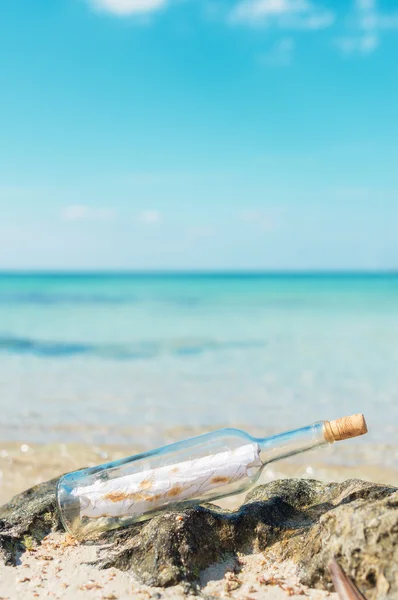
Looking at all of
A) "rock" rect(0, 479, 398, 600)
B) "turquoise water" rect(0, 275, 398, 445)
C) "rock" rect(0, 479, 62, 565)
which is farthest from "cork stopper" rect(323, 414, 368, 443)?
"turquoise water" rect(0, 275, 398, 445)

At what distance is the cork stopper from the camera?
8.55 ft

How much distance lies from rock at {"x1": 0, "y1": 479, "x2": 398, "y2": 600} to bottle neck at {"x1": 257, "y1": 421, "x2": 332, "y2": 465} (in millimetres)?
279

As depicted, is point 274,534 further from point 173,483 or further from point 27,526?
point 27,526

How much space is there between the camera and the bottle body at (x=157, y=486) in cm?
274

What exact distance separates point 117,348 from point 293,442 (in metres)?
13.0

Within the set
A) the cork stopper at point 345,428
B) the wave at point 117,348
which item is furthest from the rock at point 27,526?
the wave at point 117,348

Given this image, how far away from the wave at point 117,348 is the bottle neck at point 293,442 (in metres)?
11.0

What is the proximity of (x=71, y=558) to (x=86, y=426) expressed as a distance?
5.01m

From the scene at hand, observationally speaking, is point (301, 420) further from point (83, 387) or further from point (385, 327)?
point (385, 327)

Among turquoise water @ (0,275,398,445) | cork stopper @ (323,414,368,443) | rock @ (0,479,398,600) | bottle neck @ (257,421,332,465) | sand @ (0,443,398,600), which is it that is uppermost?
cork stopper @ (323,414,368,443)

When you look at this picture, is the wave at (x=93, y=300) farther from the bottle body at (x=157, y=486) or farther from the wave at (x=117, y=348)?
the bottle body at (x=157, y=486)

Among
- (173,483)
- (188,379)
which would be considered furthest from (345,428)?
(188,379)

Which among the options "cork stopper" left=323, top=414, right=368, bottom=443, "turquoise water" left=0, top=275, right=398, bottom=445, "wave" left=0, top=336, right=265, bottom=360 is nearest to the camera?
"cork stopper" left=323, top=414, right=368, bottom=443

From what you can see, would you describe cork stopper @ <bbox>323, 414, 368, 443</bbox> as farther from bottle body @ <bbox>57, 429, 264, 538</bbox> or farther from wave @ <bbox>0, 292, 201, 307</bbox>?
wave @ <bbox>0, 292, 201, 307</bbox>
